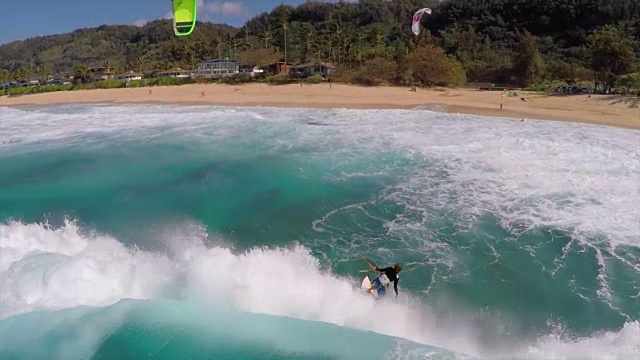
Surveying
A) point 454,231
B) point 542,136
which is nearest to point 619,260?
point 454,231

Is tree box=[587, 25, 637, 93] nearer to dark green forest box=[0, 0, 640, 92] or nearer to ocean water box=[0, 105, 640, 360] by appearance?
dark green forest box=[0, 0, 640, 92]

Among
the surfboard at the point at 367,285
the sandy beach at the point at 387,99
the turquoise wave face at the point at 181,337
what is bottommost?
the turquoise wave face at the point at 181,337

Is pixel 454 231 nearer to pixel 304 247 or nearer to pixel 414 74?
pixel 304 247

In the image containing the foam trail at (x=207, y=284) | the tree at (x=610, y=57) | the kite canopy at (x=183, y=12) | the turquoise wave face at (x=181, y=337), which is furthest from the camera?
the tree at (x=610, y=57)

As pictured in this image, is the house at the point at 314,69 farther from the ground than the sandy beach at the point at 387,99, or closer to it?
farther from the ground

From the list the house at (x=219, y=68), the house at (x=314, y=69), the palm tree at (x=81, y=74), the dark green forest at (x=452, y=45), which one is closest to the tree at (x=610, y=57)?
the dark green forest at (x=452, y=45)

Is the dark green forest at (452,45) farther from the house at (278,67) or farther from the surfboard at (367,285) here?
the surfboard at (367,285)
